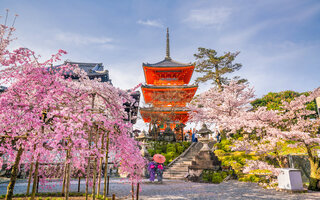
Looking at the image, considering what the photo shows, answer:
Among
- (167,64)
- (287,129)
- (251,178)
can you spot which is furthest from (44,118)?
(167,64)

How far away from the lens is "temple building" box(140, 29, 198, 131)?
22673 mm

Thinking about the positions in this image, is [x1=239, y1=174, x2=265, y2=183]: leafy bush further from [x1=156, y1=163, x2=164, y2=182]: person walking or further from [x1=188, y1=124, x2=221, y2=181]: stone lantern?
[x1=156, y1=163, x2=164, y2=182]: person walking

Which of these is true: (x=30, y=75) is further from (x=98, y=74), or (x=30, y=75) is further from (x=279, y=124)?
(x=98, y=74)

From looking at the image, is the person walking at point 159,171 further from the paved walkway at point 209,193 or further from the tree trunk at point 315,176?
the tree trunk at point 315,176

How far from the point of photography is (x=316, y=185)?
7.21 metres

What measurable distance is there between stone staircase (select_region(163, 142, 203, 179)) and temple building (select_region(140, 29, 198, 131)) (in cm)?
575

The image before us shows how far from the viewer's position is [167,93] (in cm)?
2441

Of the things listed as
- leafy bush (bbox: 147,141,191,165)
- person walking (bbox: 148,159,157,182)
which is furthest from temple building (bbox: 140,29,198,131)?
person walking (bbox: 148,159,157,182)

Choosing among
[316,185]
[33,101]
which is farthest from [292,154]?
[33,101]

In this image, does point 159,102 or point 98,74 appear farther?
point 159,102

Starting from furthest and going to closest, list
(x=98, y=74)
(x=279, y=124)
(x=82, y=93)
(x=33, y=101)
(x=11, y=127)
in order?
(x=98, y=74) → (x=279, y=124) → (x=82, y=93) → (x=33, y=101) → (x=11, y=127)

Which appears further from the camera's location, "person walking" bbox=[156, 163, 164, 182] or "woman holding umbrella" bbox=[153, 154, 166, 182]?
"person walking" bbox=[156, 163, 164, 182]

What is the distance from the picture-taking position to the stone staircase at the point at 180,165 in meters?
12.8

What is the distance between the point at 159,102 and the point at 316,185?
61.4ft
